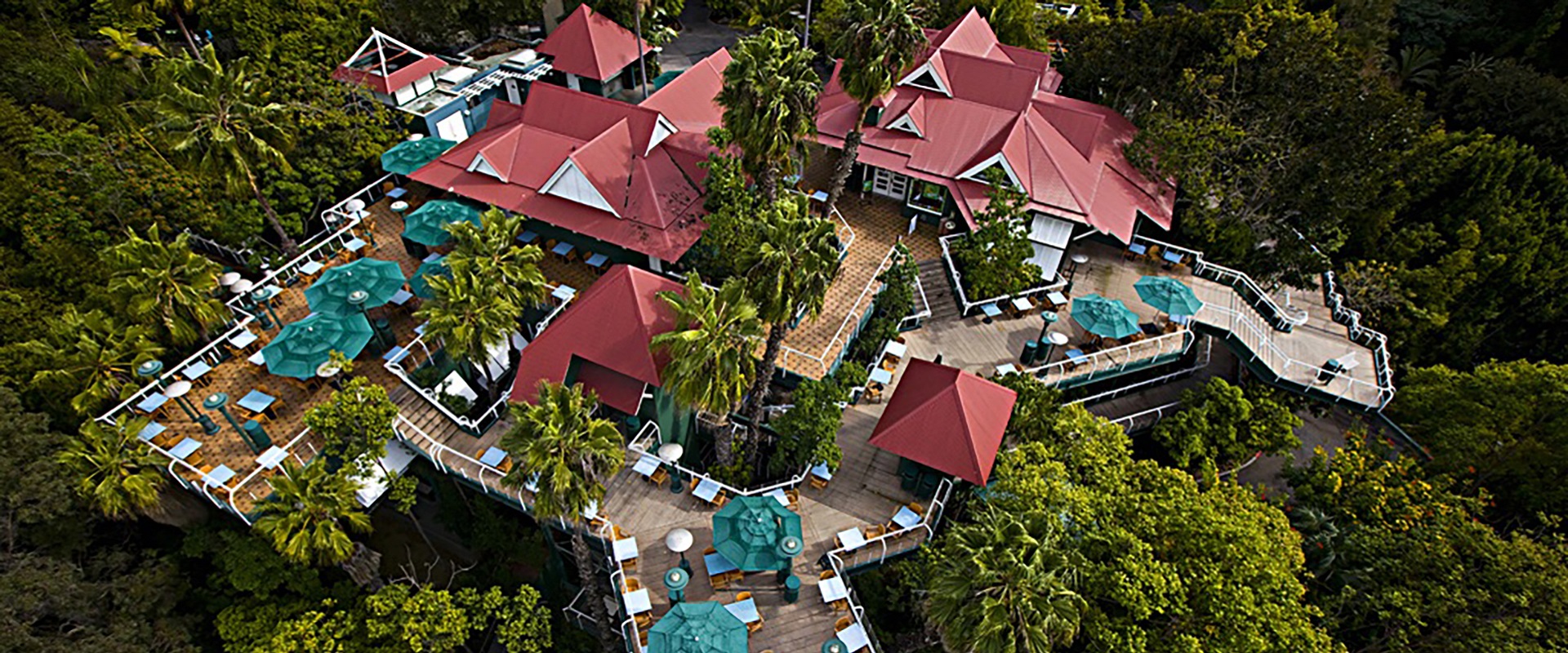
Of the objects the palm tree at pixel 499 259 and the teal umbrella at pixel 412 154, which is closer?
the palm tree at pixel 499 259

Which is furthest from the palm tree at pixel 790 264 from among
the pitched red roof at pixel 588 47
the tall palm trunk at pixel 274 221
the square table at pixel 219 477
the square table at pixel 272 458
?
the pitched red roof at pixel 588 47

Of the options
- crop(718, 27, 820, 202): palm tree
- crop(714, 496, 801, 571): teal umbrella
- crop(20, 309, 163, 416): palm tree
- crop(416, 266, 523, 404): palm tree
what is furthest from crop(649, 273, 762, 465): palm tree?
crop(20, 309, 163, 416): palm tree

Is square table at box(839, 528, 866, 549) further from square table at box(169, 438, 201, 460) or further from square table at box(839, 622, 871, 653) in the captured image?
square table at box(169, 438, 201, 460)

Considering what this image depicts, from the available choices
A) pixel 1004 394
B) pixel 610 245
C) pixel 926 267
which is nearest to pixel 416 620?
pixel 610 245

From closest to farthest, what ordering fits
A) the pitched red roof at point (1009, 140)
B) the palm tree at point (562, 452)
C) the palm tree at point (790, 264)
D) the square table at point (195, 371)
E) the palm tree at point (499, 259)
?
the palm tree at point (562, 452)
the palm tree at point (790, 264)
the palm tree at point (499, 259)
the square table at point (195, 371)
the pitched red roof at point (1009, 140)

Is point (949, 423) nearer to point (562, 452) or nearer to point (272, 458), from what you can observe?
point (562, 452)

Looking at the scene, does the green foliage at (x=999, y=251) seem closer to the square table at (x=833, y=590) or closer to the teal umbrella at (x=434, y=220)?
the square table at (x=833, y=590)
